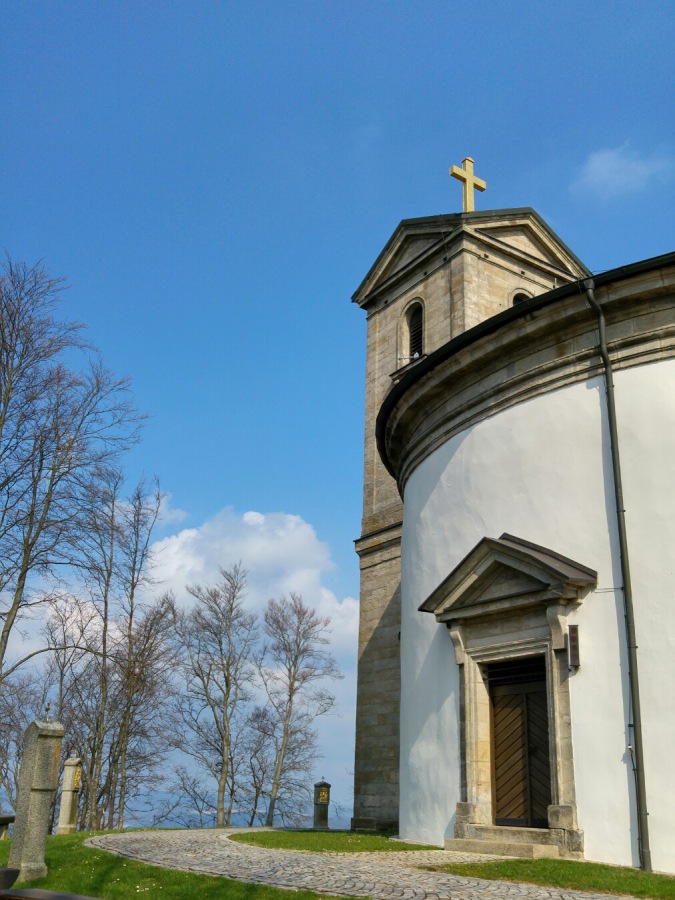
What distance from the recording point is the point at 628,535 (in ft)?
35.2

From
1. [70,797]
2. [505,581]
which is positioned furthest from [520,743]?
[70,797]

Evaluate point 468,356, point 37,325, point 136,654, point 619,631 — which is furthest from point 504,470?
point 136,654

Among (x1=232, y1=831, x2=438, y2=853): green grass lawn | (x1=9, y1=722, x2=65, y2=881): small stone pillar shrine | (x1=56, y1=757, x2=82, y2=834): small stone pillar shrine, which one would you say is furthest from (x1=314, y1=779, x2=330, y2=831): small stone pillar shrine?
(x1=9, y1=722, x2=65, y2=881): small stone pillar shrine

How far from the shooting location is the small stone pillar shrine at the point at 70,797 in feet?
64.3

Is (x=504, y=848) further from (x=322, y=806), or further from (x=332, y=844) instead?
(x=322, y=806)

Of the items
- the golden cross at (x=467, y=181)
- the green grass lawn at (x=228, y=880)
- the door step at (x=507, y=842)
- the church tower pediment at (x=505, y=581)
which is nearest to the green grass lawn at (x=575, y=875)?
the green grass lawn at (x=228, y=880)

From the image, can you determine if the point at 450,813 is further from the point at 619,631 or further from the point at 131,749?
the point at 131,749

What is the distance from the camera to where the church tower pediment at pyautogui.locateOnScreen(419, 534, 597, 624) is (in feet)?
35.8

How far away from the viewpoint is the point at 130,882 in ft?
28.5

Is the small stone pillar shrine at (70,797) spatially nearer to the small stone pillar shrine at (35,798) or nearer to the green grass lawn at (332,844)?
the green grass lawn at (332,844)

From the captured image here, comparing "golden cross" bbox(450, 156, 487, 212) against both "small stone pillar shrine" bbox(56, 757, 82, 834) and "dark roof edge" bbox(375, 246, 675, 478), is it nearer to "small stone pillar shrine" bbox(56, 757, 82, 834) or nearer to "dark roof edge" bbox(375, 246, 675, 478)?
"dark roof edge" bbox(375, 246, 675, 478)

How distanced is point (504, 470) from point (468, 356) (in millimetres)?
1997

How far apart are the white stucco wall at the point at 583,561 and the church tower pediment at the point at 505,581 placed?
0.78 ft

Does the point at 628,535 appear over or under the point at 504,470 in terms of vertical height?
under
